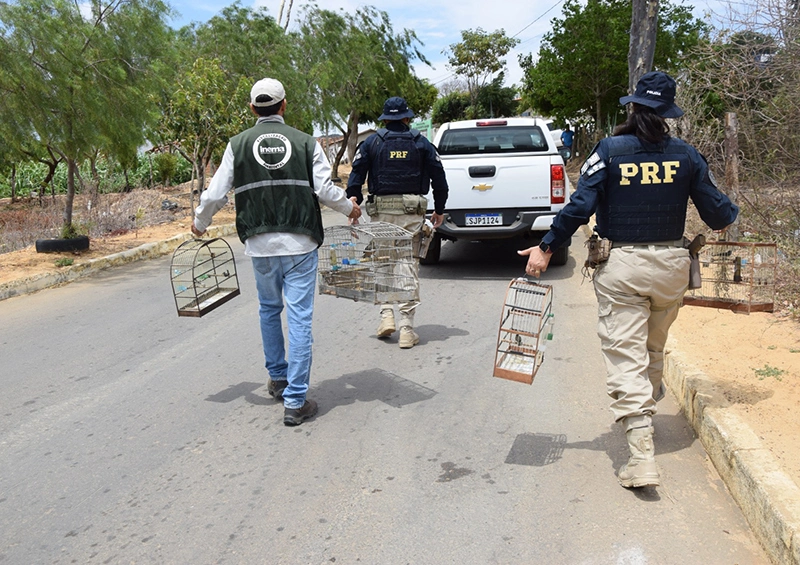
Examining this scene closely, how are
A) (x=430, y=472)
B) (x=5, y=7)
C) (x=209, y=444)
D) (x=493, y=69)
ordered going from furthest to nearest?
(x=493, y=69) < (x=5, y=7) < (x=209, y=444) < (x=430, y=472)

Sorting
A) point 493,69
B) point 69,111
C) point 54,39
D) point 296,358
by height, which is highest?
point 493,69

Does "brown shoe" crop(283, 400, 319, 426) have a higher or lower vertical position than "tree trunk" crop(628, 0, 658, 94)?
lower

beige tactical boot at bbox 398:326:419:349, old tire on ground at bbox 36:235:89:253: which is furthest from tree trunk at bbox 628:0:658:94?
old tire on ground at bbox 36:235:89:253

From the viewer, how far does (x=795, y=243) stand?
6977 mm

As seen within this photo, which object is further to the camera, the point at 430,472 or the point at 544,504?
the point at 430,472

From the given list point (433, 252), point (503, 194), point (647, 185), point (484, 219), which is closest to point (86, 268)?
point (433, 252)

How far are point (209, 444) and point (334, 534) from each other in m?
1.43

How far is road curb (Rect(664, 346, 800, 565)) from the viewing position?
9.99 ft

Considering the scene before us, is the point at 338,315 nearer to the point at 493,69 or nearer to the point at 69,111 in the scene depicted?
the point at 69,111

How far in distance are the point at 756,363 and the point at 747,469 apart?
193cm

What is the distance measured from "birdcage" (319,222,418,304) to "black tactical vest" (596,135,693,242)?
6.11ft

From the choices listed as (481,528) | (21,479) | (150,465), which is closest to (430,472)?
(481,528)

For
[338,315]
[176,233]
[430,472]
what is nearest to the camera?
[430,472]

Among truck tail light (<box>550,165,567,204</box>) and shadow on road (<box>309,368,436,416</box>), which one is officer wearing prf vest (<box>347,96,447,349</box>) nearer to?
shadow on road (<box>309,368,436,416</box>)
